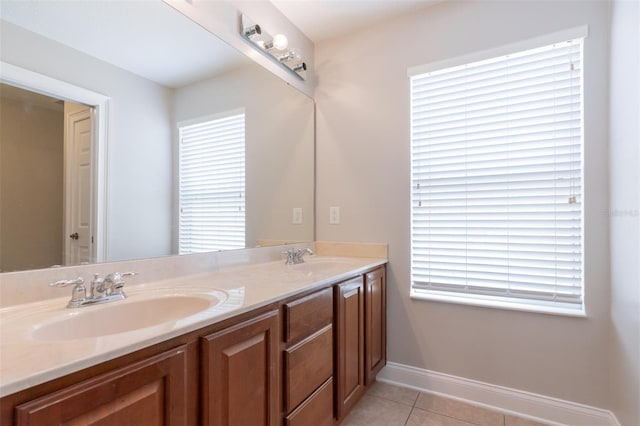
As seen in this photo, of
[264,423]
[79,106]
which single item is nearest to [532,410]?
[264,423]

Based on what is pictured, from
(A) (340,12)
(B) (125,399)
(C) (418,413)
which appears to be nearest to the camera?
(B) (125,399)

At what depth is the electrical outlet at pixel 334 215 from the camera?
→ 2.24m

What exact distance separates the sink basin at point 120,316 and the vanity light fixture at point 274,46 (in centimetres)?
146

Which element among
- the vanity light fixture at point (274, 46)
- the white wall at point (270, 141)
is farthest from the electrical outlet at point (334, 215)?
the vanity light fixture at point (274, 46)

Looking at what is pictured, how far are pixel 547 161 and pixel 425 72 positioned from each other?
2.92 ft

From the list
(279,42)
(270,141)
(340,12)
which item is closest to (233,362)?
(270,141)

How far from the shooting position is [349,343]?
1.57 m

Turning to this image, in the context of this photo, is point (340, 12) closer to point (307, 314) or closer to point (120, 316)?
point (307, 314)

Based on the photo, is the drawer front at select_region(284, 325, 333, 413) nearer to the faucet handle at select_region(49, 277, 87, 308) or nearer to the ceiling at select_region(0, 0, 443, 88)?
the faucet handle at select_region(49, 277, 87, 308)

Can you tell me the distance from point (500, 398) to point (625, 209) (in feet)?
3.91

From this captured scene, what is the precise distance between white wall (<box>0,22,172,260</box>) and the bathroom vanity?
0.24 meters

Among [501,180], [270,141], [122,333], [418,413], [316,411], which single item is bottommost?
[418,413]

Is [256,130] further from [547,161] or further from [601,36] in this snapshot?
[601,36]

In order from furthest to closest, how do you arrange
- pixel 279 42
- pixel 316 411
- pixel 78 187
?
pixel 279 42 < pixel 316 411 < pixel 78 187
